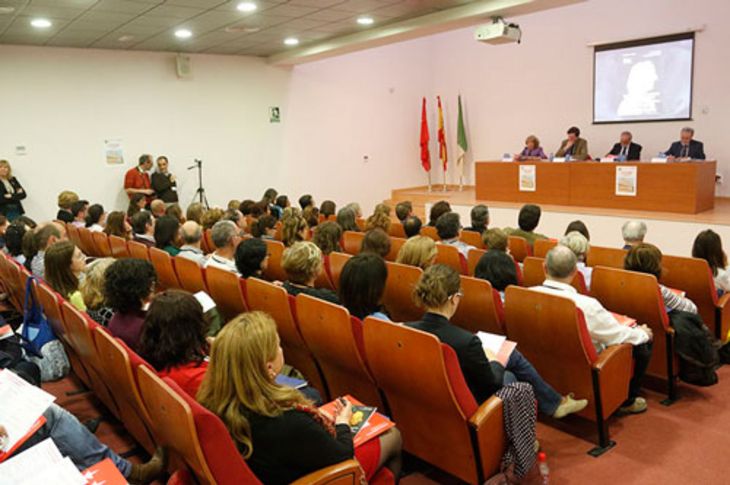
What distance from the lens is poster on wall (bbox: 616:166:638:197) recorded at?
320 inches

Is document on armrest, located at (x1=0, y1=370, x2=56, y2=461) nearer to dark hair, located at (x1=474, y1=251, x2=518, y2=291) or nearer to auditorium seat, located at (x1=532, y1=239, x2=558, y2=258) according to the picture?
dark hair, located at (x1=474, y1=251, x2=518, y2=291)

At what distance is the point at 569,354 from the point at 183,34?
285 inches

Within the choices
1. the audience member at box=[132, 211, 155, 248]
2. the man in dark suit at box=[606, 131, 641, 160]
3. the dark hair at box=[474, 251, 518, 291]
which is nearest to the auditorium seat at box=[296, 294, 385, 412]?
the dark hair at box=[474, 251, 518, 291]

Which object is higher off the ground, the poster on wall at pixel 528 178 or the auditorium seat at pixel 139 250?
the poster on wall at pixel 528 178

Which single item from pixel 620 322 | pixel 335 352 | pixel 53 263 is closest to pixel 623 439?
pixel 620 322

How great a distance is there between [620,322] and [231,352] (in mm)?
2207

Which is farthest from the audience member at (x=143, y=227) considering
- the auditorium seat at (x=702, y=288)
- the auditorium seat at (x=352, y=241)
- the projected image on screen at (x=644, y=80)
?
the projected image on screen at (x=644, y=80)

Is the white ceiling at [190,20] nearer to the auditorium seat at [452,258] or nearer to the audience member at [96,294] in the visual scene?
the auditorium seat at [452,258]

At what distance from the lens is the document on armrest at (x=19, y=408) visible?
1833 mm

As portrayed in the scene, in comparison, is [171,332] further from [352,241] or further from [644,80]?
[644,80]

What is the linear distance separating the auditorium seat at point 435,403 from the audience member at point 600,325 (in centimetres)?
86

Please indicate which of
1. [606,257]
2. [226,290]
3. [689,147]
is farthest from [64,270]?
[689,147]

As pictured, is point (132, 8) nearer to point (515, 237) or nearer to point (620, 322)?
point (515, 237)

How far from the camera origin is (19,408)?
75.2 inches
